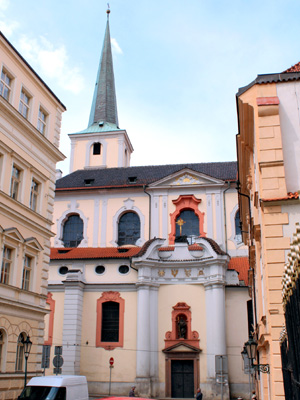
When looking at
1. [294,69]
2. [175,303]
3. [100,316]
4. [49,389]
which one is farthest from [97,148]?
[294,69]

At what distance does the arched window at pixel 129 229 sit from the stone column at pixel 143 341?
17.0 feet

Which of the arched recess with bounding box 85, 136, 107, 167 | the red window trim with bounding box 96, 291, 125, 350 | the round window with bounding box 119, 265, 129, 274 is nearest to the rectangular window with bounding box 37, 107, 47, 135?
the round window with bounding box 119, 265, 129, 274

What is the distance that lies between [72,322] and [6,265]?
12.7 metres

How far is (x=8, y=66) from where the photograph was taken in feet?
60.1

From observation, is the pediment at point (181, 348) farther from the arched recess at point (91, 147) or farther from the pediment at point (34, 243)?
the arched recess at point (91, 147)

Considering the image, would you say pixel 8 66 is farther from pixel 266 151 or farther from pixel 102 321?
pixel 102 321

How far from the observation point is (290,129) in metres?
12.5

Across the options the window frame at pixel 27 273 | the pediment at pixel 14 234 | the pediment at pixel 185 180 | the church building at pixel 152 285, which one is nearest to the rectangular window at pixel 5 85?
the pediment at pixel 14 234

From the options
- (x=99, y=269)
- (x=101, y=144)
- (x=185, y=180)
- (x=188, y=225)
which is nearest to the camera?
(x=99, y=269)

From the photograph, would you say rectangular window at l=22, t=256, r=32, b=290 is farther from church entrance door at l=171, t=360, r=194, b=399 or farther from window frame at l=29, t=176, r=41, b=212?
church entrance door at l=171, t=360, r=194, b=399

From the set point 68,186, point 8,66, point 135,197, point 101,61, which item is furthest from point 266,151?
point 101,61

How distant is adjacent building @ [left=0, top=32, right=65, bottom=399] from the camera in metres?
17.2

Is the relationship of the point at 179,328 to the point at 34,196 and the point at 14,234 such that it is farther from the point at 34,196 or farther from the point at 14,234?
the point at 14,234

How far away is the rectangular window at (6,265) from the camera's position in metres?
17.3
